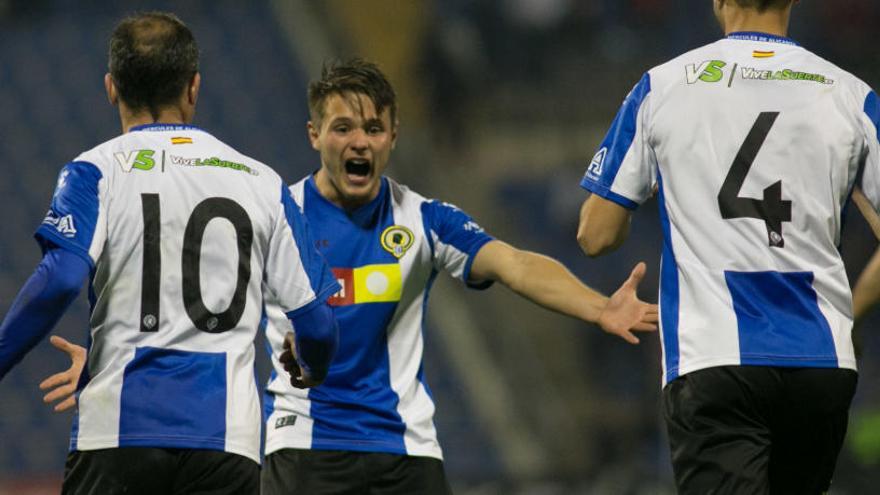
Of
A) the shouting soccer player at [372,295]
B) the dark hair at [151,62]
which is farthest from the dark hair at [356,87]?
the dark hair at [151,62]

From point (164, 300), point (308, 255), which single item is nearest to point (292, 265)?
point (308, 255)

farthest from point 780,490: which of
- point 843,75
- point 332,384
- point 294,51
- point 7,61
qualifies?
point 7,61

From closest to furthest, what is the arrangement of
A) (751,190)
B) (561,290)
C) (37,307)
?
(37,307) → (751,190) → (561,290)

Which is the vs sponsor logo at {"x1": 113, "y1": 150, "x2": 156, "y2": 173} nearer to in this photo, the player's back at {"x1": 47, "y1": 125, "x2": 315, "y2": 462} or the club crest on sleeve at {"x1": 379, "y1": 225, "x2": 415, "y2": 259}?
the player's back at {"x1": 47, "y1": 125, "x2": 315, "y2": 462}

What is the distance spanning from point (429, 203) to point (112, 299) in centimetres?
158

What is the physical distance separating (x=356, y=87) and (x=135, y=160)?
1.39 metres

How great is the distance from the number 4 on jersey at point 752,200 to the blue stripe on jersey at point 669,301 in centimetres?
18

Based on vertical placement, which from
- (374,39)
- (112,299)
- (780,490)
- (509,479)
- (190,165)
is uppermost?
(374,39)

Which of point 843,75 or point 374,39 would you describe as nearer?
point 843,75

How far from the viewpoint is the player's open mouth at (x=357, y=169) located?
4758 millimetres

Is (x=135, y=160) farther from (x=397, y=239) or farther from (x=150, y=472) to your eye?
(x=397, y=239)

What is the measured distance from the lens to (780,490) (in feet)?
11.5

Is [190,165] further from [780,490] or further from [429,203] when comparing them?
[780,490]

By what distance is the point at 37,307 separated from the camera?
3.37m
